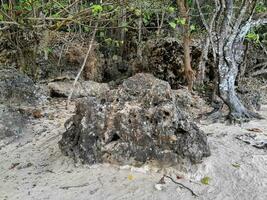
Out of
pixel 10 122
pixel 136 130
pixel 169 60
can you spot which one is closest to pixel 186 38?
pixel 169 60

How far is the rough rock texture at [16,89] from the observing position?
245 inches

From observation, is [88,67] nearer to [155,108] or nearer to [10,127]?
[10,127]

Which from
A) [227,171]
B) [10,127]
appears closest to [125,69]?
[10,127]

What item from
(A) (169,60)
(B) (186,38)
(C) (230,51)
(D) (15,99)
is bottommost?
(D) (15,99)

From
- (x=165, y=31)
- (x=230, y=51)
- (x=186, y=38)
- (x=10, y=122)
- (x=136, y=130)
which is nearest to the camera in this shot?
(x=136, y=130)

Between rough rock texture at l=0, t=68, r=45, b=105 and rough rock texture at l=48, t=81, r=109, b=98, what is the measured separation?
737mm

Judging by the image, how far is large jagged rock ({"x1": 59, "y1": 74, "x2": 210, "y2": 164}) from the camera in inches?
152

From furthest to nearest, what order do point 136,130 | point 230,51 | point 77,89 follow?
point 77,89 → point 230,51 → point 136,130

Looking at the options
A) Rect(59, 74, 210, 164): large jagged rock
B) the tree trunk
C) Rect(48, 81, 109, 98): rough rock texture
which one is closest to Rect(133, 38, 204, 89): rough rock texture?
the tree trunk

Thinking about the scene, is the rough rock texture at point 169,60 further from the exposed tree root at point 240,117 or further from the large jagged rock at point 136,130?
the large jagged rock at point 136,130

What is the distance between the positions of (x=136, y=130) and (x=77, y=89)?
12.6 feet

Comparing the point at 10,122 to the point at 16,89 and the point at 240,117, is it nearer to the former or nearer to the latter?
the point at 16,89

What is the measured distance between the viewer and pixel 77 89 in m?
7.55

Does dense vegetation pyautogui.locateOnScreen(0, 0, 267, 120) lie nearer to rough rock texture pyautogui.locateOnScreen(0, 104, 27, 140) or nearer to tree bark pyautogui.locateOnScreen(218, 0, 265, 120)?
tree bark pyautogui.locateOnScreen(218, 0, 265, 120)
